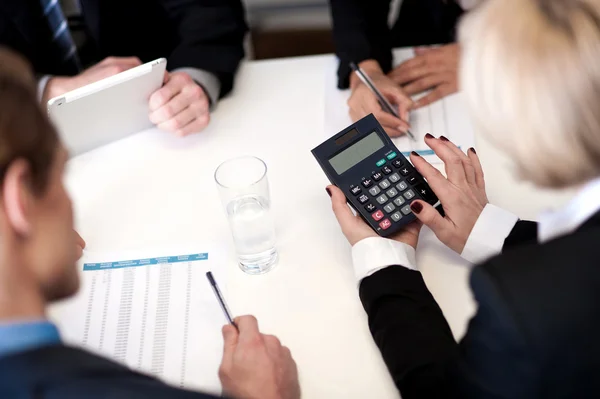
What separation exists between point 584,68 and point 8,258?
20.2 inches

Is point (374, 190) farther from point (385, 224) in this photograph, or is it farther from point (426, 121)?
point (426, 121)

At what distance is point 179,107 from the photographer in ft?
3.47

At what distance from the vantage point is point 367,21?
1230mm

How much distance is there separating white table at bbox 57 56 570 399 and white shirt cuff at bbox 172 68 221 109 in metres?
0.03

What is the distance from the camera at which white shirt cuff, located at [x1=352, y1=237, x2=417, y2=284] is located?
0.78m

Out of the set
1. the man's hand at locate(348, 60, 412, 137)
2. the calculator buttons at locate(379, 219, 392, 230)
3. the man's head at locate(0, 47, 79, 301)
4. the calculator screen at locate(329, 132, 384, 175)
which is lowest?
the man's hand at locate(348, 60, 412, 137)

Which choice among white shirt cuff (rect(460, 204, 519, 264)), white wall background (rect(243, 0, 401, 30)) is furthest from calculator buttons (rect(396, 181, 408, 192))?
white wall background (rect(243, 0, 401, 30))

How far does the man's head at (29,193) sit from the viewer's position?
1.61 ft

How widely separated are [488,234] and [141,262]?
0.49 metres

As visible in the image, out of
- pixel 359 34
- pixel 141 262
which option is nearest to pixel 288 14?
pixel 359 34

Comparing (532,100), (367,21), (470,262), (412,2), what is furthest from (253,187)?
(412,2)

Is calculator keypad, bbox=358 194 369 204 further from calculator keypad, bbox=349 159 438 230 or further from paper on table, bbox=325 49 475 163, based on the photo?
paper on table, bbox=325 49 475 163

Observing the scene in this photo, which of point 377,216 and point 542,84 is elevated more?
point 542,84

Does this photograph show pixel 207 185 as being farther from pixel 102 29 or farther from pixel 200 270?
pixel 102 29
